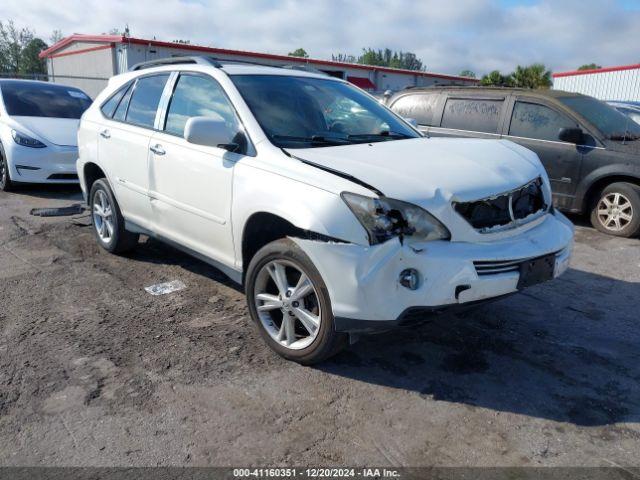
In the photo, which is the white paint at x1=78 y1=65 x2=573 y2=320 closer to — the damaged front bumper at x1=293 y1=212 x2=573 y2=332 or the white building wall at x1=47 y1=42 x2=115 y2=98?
the damaged front bumper at x1=293 y1=212 x2=573 y2=332

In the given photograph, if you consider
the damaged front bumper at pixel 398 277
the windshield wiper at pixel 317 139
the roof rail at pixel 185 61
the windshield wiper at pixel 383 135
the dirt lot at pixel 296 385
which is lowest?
the dirt lot at pixel 296 385

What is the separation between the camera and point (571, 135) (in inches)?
270

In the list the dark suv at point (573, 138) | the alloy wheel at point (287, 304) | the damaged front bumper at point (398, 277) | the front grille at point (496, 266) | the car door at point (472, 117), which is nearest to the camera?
the damaged front bumper at point (398, 277)

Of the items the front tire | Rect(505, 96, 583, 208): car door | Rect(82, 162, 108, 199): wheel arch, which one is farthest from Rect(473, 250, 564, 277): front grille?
Rect(505, 96, 583, 208): car door

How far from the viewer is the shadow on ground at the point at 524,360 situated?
10.1 feet

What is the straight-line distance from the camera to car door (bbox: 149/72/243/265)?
12.3ft

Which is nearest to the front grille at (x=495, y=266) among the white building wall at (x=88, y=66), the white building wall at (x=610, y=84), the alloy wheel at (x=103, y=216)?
the alloy wheel at (x=103, y=216)

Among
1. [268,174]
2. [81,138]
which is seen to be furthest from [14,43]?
[268,174]

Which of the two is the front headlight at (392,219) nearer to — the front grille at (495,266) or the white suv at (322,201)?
the white suv at (322,201)

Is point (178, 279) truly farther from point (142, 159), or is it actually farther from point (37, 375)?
point (37, 375)

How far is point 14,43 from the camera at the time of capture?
168 feet

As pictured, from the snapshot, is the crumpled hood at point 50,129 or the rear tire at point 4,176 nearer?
the crumpled hood at point 50,129

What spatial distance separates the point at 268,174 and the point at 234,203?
376 mm

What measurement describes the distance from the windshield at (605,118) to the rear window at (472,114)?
0.89 m
